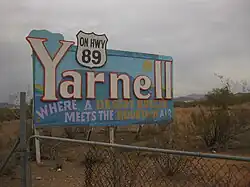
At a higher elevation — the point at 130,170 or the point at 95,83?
the point at 95,83

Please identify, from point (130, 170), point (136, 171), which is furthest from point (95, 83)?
point (130, 170)

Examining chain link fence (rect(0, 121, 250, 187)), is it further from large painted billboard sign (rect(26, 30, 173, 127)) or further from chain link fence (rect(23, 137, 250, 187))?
large painted billboard sign (rect(26, 30, 173, 127))

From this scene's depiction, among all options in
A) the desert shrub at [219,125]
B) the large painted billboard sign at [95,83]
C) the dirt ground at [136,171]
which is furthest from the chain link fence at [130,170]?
the desert shrub at [219,125]

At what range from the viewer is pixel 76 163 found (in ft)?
32.4

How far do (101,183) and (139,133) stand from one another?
30.6 feet

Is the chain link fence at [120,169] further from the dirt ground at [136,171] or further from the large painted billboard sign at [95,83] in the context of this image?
the large painted billboard sign at [95,83]

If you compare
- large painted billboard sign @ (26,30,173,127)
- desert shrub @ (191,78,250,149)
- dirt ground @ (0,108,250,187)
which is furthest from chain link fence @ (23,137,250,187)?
desert shrub @ (191,78,250,149)

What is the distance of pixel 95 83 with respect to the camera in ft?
34.4

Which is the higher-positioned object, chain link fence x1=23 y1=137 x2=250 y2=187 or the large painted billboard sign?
the large painted billboard sign

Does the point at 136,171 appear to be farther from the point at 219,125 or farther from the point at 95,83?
the point at 219,125

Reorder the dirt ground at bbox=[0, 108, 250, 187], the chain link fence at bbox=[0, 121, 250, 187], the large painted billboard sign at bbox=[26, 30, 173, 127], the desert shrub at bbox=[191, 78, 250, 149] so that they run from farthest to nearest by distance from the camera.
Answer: the desert shrub at bbox=[191, 78, 250, 149]
the large painted billboard sign at bbox=[26, 30, 173, 127]
the dirt ground at bbox=[0, 108, 250, 187]
the chain link fence at bbox=[0, 121, 250, 187]

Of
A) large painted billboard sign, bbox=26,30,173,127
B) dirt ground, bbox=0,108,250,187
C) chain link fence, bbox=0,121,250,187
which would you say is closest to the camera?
chain link fence, bbox=0,121,250,187

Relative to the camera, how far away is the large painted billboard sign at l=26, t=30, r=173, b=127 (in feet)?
31.3

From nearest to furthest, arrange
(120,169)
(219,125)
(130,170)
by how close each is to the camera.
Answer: (120,169) → (130,170) → (219,125)
